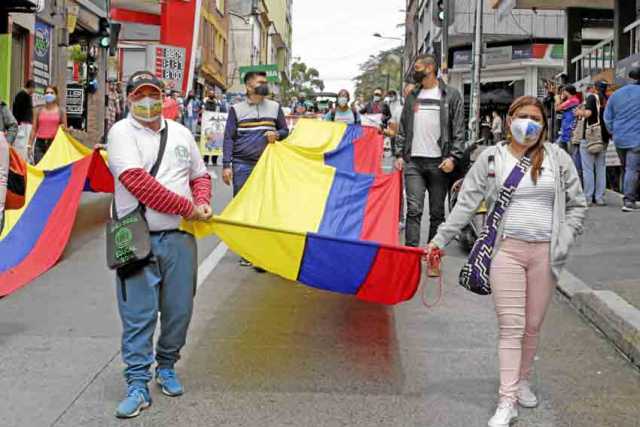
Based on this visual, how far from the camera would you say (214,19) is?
62.9m

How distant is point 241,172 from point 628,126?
20.5 ft

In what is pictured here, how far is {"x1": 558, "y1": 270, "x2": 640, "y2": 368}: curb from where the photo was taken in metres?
6.69

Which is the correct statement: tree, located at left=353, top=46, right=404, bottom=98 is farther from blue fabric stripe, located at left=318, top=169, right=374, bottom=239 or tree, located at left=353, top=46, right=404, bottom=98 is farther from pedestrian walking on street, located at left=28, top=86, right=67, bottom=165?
blue fabric stripe, located at left=318, top=169, right=374, bottom=239

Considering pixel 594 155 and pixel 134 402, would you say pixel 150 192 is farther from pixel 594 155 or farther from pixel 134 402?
pixel 594 155

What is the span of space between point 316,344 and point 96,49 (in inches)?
1103

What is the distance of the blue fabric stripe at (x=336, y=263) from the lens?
19.6 feet

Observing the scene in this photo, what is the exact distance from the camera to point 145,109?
5.27 meters

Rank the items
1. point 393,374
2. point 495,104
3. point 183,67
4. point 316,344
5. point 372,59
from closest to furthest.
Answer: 1. point 393,374
2. point 316,344
3. point 183,67
4. point 495,104
5. point 372,59

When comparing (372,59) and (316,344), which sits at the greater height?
(372,59)

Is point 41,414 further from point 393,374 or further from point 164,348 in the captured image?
point 393,374

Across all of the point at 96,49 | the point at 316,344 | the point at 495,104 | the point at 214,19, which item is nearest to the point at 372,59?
the point at 214,19

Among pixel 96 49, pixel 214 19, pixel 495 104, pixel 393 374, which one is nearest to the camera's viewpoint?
pixel 393 374

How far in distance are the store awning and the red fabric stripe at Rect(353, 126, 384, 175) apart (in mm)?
10935

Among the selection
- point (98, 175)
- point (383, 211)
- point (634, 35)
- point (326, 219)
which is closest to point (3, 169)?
point (326, 219)
